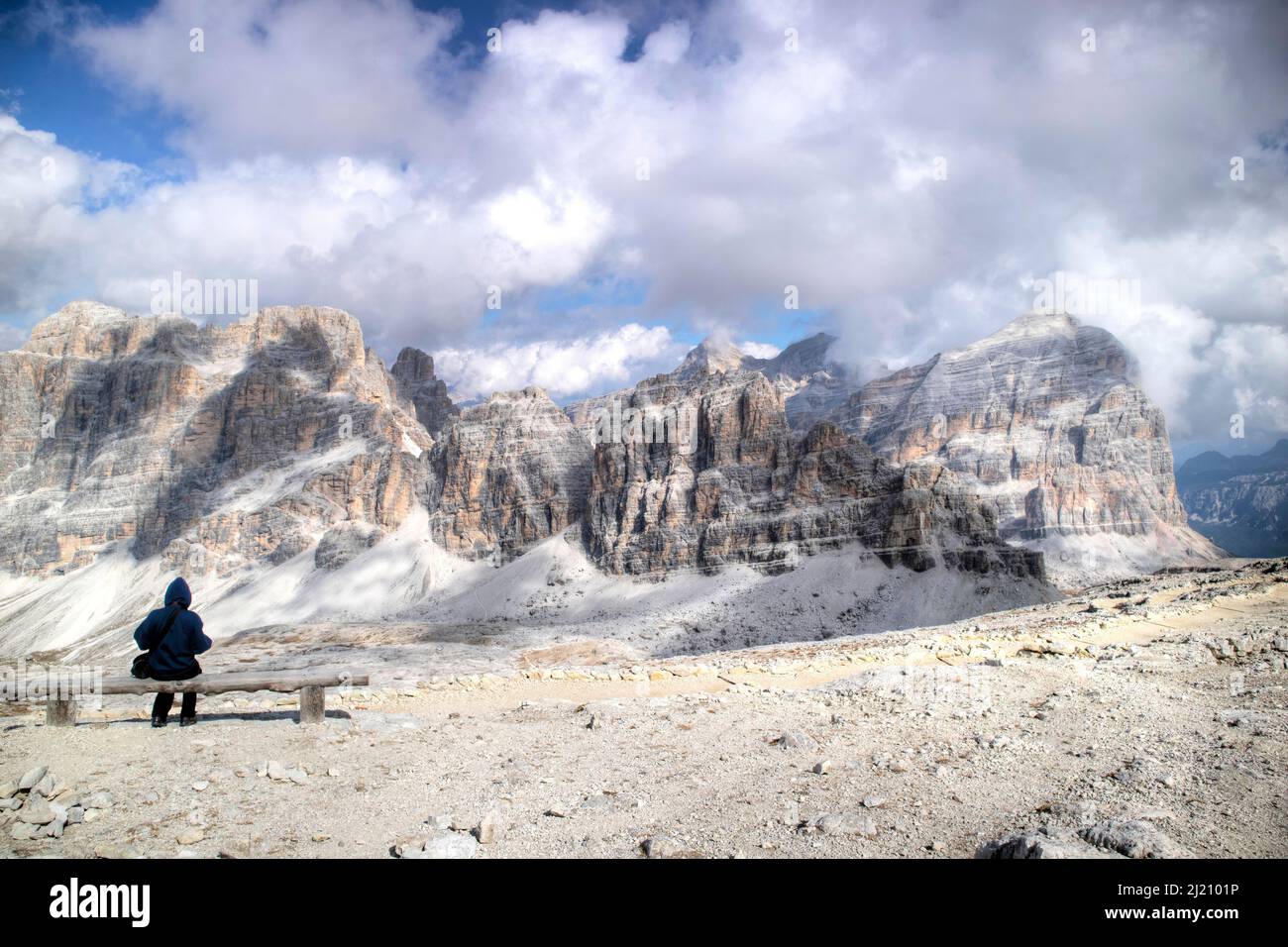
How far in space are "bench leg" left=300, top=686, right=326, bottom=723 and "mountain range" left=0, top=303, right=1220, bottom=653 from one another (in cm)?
5867

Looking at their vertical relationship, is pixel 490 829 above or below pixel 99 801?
below

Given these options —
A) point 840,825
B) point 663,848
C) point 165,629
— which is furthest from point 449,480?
point 840,825

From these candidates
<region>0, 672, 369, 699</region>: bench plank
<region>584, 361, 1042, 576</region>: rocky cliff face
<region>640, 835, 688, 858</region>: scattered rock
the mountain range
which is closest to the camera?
<region>640, 835, 688, 858</region>: scattered rock

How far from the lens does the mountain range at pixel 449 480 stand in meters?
85.9

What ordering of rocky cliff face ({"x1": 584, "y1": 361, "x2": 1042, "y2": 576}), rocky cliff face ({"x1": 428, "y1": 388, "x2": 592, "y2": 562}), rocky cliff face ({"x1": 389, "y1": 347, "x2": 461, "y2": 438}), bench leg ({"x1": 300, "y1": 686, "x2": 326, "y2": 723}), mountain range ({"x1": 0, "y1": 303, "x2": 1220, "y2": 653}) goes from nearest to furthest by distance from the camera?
bench leg ({"x1": 300, "y1": 686, "x2": 326, "y2": 723}) < rocky cliff face ({"x1": 584, "y1": 361, "x2": 1042, "y2": 576}) < mountain range ({"x1": 0, "y1": 303, "x2": 1220, "y2": 653}) < rocky cliff face ({"x1": 428, "y1": 388, "x2": 592, "y2": 562}) < rocky cliff face ({"x1": 389, "y1": 347, "x2": 461, "y2": 438})

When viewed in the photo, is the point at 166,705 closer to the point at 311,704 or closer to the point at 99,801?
the point at 311,704

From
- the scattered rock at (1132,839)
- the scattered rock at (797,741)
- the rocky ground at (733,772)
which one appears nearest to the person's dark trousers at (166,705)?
the rocky ground at (733,772)

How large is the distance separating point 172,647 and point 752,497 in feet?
264

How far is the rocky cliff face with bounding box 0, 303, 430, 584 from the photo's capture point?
124625 mm

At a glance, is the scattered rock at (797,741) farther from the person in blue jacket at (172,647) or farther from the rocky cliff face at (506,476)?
the rocky cliff face at (506,476)

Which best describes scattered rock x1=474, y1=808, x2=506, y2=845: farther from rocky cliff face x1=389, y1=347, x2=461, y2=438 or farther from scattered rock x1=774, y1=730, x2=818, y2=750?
rocky cliff face x1=389, y1=347, x2=461, y2=438

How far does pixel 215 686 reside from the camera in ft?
40.1

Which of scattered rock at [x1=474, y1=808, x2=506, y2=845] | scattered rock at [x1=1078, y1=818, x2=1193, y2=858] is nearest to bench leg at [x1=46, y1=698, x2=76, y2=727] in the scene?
scattered rock at [x1=474, y1=808, x2=506, y2=845]

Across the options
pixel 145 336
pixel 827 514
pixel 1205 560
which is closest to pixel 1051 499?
pixel 1205 560
